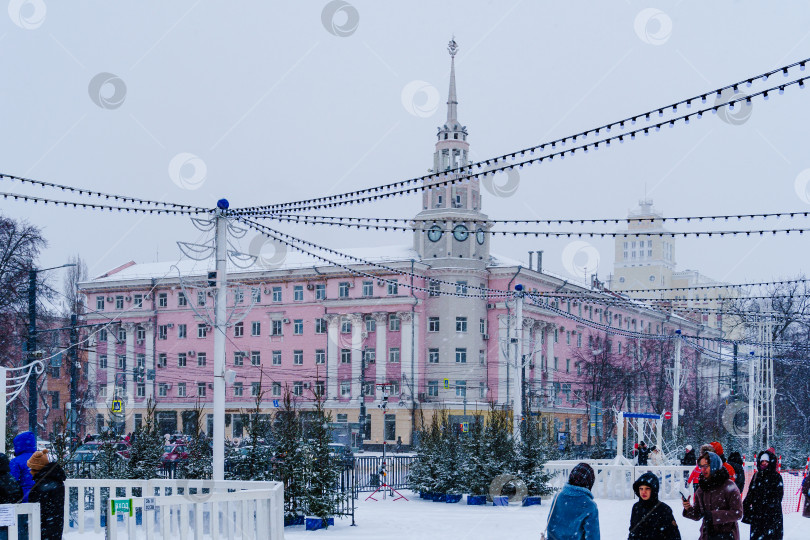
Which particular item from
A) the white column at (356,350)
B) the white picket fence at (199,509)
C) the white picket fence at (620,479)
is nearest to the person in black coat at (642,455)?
the white picket fence at (620,479)

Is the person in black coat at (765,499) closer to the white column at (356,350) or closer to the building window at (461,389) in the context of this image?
the building window at (461,389)

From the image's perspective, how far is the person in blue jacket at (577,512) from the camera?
780 cm

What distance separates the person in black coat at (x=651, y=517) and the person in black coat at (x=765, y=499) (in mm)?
5689

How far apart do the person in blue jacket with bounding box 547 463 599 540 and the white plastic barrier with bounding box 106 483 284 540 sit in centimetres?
401

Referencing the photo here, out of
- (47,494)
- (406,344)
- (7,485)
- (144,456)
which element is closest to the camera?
(7,485)

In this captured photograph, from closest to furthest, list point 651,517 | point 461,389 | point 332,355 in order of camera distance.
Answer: point 651,517 < point 461,389 < point 332,355

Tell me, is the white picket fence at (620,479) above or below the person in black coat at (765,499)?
below

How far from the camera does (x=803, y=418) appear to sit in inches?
2053

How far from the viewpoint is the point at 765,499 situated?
43.9 ft

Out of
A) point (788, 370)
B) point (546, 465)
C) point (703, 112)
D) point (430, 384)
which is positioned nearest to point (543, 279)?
point (430, 384)

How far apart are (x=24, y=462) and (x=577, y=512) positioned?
238 inches

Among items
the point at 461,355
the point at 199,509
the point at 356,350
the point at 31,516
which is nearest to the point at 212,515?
the point at 199,509

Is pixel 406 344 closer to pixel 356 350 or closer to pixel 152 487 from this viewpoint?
pixel 356 350

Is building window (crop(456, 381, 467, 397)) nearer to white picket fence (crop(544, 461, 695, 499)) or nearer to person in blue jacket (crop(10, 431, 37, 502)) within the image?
white picket fence (crop(544, 461, 695, 499))
